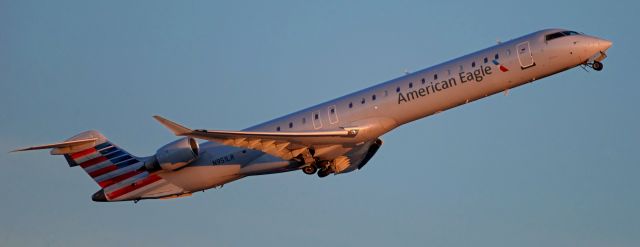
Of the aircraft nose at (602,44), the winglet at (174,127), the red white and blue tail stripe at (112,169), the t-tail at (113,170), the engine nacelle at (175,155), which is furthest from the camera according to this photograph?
the red white and blue tail stripe at (112,169)

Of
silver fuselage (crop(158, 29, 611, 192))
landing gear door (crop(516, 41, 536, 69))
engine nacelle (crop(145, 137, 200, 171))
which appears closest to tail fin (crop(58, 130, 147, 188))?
engine nacelle (crop(145, 137, 200, 171))

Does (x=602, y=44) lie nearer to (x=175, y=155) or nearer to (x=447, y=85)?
(x=447, y=85)

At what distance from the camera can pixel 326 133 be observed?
32.1 metres

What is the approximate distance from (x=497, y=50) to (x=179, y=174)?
1176 centimetres

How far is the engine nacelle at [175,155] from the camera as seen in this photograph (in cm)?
3466

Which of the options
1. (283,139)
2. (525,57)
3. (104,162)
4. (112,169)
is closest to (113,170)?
(112,169)

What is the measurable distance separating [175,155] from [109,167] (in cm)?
321

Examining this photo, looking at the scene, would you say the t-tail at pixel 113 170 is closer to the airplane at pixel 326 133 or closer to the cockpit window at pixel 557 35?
the airplane at pixel 326 133

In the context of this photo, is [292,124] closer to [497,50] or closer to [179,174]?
[179,174]

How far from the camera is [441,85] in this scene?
31938 millimetres

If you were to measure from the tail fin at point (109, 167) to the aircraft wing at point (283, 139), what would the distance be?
5187 mm

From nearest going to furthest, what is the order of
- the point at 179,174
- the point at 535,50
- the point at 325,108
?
1. the point at 535,50
2. the point at 325,108
3. the point at 179,174

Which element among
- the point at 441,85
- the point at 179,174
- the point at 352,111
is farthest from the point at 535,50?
the point at 179,174

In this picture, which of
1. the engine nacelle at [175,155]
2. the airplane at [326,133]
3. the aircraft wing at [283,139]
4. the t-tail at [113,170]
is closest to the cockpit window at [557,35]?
the airplane at [326,133]
